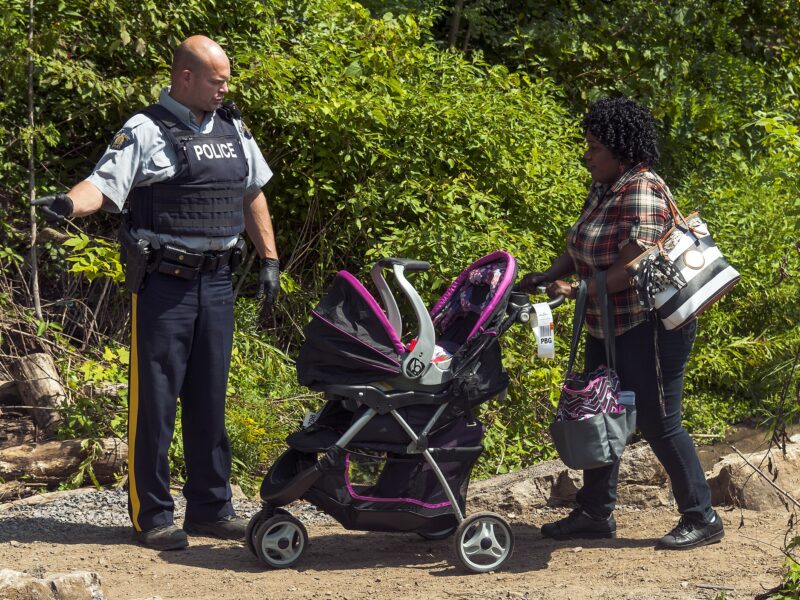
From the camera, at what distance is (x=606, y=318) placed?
4770mm

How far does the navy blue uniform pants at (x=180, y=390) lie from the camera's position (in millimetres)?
4898

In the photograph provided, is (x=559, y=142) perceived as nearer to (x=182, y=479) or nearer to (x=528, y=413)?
(x=528, y=413)

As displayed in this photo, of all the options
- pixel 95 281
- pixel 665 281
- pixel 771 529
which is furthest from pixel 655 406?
pixel 95 281

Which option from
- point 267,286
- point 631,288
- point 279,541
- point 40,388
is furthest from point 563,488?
point 40,388

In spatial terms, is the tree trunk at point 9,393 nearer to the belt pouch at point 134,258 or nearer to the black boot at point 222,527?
the black boot at point 222,527

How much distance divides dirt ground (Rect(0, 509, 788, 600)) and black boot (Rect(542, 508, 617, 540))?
59 millimetres

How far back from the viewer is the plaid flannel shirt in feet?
15.3

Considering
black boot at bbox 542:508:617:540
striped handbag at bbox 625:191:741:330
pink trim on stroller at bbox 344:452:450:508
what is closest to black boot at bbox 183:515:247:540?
pink trim on stroller at bbox 344:452:450:508

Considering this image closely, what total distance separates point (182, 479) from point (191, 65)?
88.2 inches

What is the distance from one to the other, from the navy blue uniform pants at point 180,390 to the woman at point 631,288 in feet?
4.40

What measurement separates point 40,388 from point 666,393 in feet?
11.1

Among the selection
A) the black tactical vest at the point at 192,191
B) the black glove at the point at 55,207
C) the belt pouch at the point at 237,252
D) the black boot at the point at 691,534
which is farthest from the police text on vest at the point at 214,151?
the black boot at the point at 691,534

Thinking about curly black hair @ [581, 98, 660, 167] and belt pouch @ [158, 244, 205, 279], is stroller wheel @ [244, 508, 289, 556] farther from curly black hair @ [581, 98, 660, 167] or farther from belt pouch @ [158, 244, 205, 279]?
curly black hair @ [581, 98, 660, 167]

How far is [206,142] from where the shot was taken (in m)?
4.90
